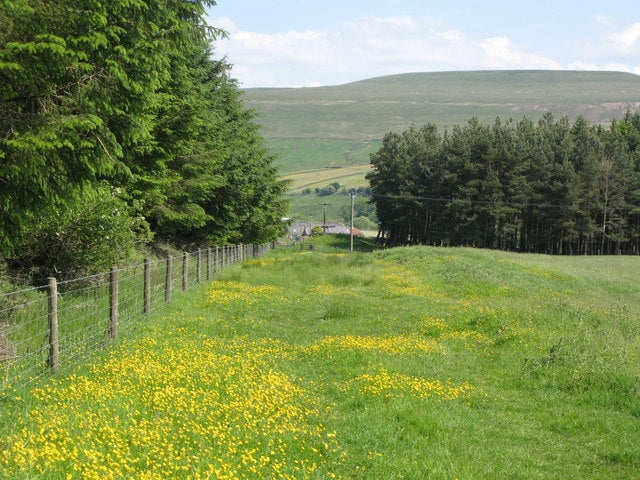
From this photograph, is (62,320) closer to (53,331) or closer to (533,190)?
(53,331)

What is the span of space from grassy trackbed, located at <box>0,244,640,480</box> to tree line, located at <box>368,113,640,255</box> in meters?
65.1

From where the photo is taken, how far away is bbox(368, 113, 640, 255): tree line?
78562 millimetres

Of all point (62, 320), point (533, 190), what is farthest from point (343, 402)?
point (533, 190)

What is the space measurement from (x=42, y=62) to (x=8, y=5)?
95 cm

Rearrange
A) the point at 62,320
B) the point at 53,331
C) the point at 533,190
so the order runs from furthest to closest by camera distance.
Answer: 1. the point at 533,190
2. the point at 62,320
3. the point at 53,331

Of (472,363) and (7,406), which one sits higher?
(7,406)

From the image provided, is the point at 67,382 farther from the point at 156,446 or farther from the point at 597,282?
the point at 597,282

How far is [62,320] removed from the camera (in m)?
11.3

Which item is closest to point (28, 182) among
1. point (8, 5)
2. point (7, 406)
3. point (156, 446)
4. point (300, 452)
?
point (8, 5)

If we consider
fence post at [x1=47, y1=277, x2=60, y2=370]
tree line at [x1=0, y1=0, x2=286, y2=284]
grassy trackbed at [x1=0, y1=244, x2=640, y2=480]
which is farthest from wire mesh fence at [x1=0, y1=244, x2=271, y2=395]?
tree line at [x1=0, y1=0, x2=286, y2=284]

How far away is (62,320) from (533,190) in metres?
78.2

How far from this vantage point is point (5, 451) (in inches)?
212

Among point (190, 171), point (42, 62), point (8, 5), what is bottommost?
point (190, 171)

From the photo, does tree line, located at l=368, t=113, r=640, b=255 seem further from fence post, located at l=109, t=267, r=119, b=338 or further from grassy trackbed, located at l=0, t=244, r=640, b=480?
fence post, located at l=109, t=267, r=119, b=338
